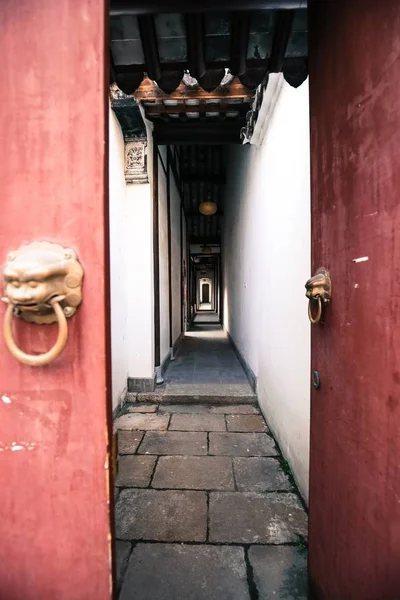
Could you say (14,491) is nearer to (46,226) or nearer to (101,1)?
(46,226)

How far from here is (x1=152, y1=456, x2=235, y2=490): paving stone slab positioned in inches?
86.4

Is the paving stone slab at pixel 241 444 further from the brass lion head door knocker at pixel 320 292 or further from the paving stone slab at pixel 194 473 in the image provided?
the brass lion head door knocker at pixel 320 292

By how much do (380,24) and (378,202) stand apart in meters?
0.51

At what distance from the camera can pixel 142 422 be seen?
3312mm

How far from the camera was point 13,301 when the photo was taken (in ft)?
2.15

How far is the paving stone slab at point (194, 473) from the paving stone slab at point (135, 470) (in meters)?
0.07

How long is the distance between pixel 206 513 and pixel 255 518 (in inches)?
13.3

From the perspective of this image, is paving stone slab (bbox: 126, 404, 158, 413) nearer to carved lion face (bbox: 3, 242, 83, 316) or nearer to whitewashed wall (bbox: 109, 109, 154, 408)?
whitewashed wall (bbox: 109, 109, 154, 408)

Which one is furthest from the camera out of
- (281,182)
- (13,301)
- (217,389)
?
(217,389)

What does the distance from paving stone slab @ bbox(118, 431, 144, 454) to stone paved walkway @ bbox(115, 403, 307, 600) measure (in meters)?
0.01

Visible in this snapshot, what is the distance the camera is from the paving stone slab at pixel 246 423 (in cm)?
310

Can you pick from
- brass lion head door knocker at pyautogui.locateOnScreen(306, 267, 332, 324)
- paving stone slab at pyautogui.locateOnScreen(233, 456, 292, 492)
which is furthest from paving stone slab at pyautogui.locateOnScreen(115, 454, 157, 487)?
brass lion head door knocker at pyautogui.locateOnScreen(306, 267, 332, 324)

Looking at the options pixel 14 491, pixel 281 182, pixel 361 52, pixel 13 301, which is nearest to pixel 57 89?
pixel 13 301

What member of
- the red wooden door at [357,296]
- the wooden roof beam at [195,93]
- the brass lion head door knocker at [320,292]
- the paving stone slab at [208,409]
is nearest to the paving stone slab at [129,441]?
the paving stone slab at [208,409]
